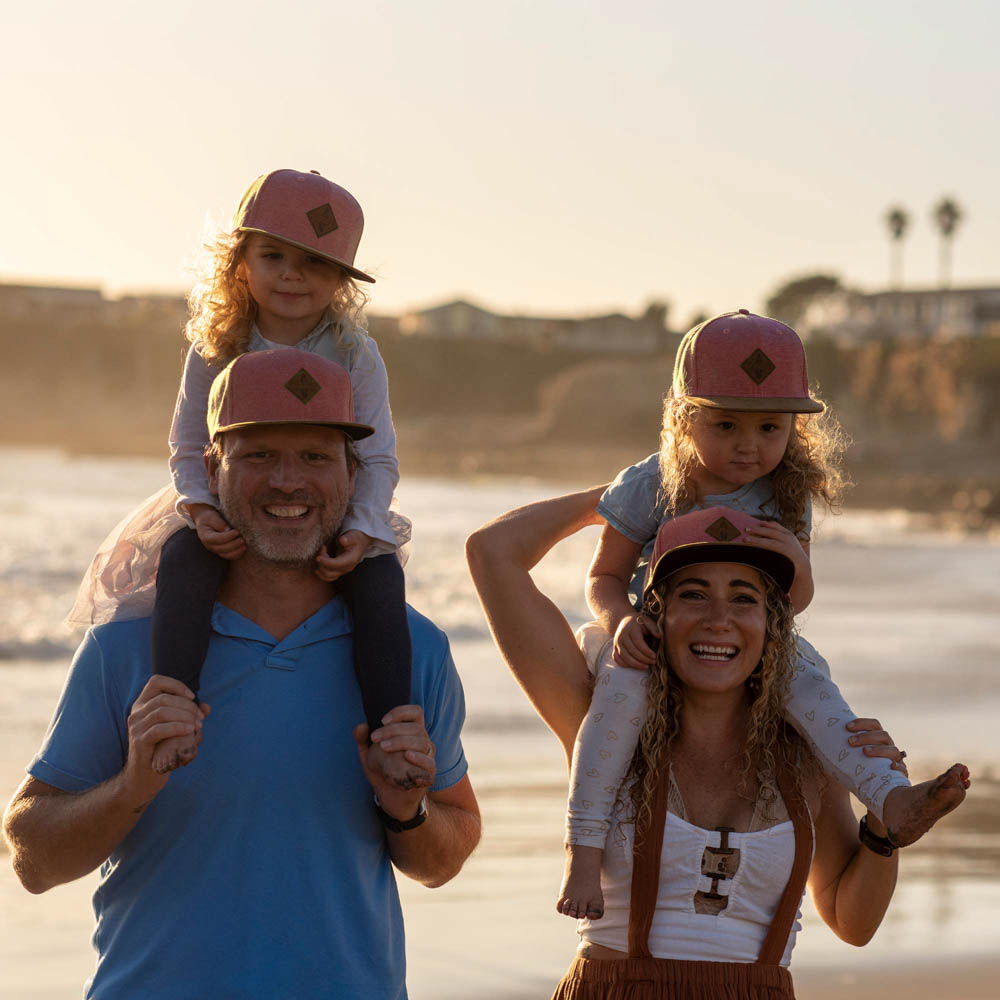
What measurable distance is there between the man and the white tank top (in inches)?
15.6

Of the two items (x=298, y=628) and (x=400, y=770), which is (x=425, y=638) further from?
(x=400, y=770)

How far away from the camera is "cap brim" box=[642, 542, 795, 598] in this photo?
300 cm

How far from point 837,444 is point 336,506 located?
1248 millimetres

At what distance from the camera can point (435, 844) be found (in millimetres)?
2826

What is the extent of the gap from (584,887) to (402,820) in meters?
0.45

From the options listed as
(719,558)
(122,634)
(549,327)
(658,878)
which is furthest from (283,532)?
(549,327)

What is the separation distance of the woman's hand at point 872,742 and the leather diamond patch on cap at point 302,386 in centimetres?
121

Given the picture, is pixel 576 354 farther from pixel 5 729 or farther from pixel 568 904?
pixel 568 904

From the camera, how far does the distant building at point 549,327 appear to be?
112 meters

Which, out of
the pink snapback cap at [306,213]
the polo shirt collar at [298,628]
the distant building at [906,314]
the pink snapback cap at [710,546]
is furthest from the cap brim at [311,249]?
the distant building at [906,314]

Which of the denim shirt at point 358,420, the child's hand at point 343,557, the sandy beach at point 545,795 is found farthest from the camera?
the sandy beach at point 545,795

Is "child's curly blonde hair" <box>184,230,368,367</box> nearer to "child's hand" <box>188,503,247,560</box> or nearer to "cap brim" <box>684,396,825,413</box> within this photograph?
"child's hand" <box>188,503,247,560</box>

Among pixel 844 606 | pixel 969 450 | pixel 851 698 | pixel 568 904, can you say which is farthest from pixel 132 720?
pixel 969 450

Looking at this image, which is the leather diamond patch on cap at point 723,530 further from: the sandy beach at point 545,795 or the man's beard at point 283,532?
the sandy beach at point 545,795
